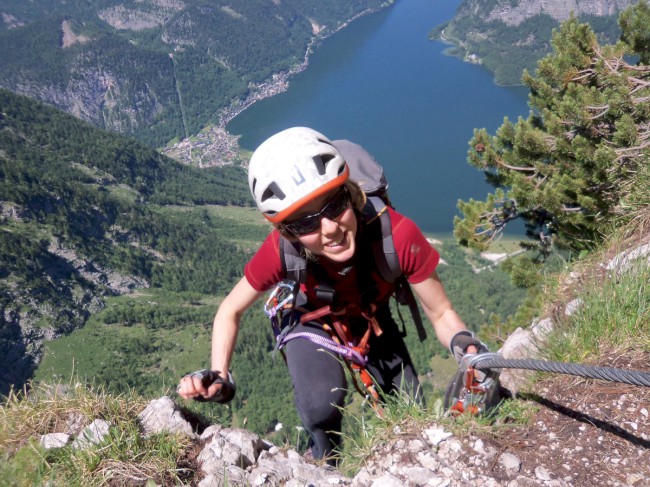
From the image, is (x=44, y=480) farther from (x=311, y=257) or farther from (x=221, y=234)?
(x=221, y=234)

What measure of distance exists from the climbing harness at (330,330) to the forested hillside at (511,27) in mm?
125483

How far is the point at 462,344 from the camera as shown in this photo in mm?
2703

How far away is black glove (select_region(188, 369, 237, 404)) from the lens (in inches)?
108

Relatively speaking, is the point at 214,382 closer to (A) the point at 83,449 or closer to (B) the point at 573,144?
(A) the point at 83,449

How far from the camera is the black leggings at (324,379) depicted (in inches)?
128

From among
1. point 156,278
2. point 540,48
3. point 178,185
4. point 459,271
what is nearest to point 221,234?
point 156,278

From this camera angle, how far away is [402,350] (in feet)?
13.1

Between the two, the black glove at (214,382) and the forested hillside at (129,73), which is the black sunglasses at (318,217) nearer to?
the black glove at (214,382)

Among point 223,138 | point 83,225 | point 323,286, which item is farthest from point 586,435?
point 223,138

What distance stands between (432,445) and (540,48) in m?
161

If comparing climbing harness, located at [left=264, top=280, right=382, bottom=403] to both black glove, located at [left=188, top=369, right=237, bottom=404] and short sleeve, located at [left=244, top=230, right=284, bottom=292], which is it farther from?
black glove, located at [left=188, top=369, right=237, bottom=404]

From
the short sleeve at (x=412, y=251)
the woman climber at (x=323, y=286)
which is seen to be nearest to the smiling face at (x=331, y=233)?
the woman climber at (x=323, y=286)

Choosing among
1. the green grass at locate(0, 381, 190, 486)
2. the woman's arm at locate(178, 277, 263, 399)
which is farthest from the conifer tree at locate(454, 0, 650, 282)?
the green grass at locate(0, 381, 190, 486)

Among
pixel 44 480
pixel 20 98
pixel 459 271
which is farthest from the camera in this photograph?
pixel 20 98
